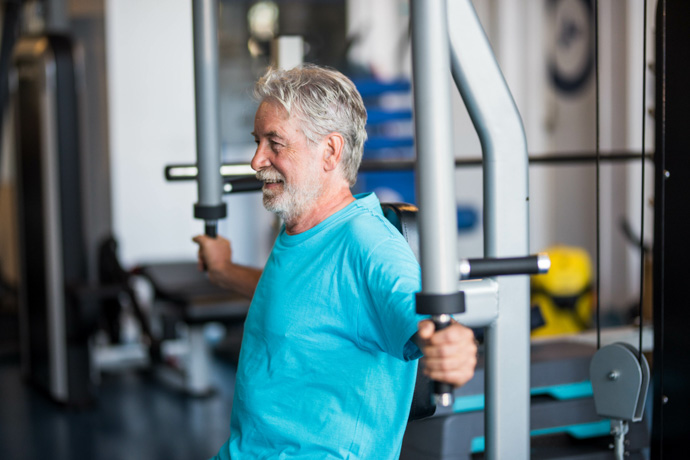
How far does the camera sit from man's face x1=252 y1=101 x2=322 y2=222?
1.29 meters

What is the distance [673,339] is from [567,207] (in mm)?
5056

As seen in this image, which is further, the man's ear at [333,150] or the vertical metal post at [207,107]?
the vertical metal post at [207,107]

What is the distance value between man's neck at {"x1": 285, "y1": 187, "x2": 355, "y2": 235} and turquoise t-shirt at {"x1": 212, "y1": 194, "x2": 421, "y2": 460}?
0.11ft

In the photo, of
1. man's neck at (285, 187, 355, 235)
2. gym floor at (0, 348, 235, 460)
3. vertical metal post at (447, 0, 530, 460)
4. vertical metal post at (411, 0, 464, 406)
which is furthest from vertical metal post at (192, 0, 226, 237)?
gym floor at (0, 348, 235, 460)

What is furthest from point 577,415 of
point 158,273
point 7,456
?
point 158,273

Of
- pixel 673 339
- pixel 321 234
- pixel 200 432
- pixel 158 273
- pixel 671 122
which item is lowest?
pixel 200 432

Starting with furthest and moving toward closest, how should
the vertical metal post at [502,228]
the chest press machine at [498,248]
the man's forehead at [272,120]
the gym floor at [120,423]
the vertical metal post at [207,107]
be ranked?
the gym floor at [120,423] → the vertical metal post at [207,107] → the man's forehead at [272,120] → the vertical metal post at [502,228] → the chest press machine at [498,248]

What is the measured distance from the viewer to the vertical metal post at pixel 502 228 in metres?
1.07

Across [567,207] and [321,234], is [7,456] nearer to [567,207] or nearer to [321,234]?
[321,234]

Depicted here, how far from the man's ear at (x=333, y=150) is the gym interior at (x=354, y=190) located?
0.67 feet

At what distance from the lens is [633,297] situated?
5820mm

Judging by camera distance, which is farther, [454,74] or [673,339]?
[673,339]

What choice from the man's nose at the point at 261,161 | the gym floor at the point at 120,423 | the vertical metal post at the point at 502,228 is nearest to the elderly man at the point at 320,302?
the man's nose at the point at 261,161

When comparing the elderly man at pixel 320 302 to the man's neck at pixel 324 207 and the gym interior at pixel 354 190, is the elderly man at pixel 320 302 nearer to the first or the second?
the man's neck at pixel 324 207
